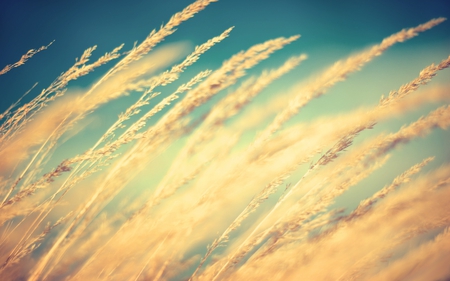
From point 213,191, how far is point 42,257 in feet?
2.70

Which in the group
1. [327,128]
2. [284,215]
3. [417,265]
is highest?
[327,128]

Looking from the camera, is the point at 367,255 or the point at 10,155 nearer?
the point at 10,155

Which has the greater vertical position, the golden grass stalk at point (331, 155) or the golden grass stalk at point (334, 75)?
the golden grass stalk at point (334, 75)

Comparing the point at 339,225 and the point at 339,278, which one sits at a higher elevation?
the point at 339,225

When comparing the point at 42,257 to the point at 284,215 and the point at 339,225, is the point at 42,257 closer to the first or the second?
the point at 284,215

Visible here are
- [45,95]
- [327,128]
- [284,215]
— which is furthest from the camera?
[327,128]

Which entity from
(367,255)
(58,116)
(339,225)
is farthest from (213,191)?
(367,255)

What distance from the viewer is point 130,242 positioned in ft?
4.02

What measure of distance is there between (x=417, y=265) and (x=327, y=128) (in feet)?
2.99

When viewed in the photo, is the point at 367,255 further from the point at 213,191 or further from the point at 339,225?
the point at 213,191

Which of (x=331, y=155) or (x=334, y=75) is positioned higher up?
(x=334, y=75)

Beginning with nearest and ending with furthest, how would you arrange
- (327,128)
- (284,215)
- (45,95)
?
(45,95), (284,215), (327,128)

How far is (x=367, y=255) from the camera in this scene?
1.33 meters

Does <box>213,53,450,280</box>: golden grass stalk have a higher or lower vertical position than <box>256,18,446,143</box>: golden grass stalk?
lower
